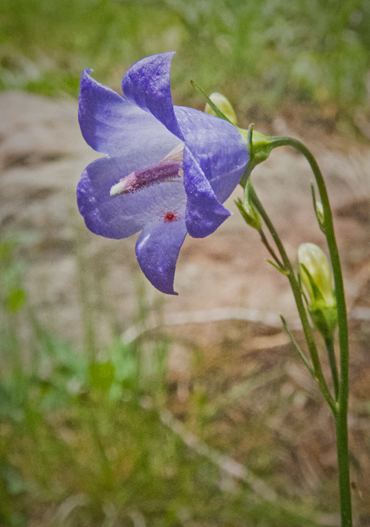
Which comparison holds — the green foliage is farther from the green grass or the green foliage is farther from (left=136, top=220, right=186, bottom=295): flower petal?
(left=136, top=220, right=186, bottom=295): flower petal

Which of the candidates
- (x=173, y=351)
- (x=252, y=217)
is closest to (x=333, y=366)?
(x=252, y=217)

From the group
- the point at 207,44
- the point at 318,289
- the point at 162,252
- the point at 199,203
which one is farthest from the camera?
the point at 207,44

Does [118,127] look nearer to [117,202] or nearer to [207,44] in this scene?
[117,202]

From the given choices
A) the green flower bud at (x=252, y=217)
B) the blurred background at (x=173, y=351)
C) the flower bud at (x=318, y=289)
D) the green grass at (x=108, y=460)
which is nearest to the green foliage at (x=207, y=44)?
the blurred background at (x=173, y=351)

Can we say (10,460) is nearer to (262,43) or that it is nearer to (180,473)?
(180,473)

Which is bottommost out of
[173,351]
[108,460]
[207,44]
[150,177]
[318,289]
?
[108,460]

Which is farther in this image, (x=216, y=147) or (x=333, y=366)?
(x=333, y=366)

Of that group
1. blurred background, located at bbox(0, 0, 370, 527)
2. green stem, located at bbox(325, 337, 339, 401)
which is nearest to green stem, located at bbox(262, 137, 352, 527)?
green stem, located at bbox(325, 337, 339, 401)
